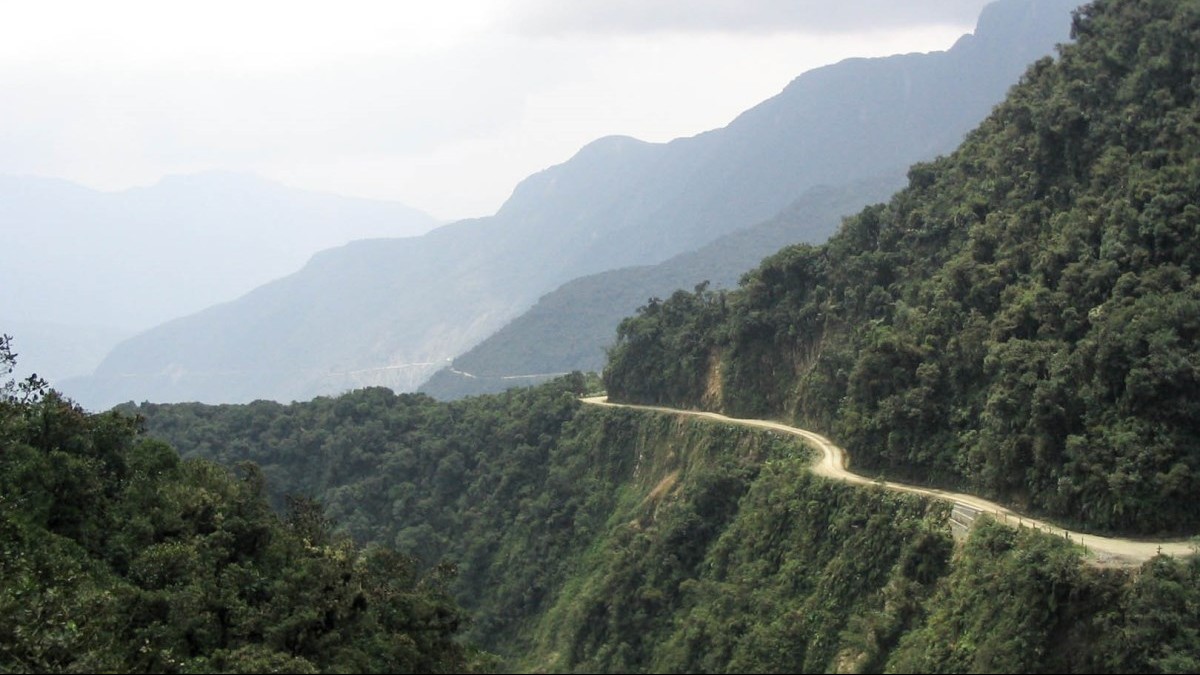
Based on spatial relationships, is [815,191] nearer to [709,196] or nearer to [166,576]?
[709,196]

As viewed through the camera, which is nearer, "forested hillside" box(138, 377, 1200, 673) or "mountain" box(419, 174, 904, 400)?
"forested hillside" box(138, 377, 1200, 673)

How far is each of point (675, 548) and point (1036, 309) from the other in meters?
12.4

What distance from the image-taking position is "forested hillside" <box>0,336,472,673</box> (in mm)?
16719

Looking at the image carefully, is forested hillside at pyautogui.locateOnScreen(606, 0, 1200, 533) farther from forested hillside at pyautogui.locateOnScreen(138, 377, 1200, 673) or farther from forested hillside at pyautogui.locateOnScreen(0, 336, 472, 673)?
forested hillside at pyautogui.locateOnScreen(0, 336, 472, 673)

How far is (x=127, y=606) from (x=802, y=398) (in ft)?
84.6

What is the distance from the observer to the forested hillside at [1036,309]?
80.2ft

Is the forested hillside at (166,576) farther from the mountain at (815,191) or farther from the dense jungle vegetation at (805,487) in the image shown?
the mountain at (815,191)

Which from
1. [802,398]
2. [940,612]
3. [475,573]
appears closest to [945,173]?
[802,398]

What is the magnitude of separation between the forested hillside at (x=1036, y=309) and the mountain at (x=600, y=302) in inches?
2378

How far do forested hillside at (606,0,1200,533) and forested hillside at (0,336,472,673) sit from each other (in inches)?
575

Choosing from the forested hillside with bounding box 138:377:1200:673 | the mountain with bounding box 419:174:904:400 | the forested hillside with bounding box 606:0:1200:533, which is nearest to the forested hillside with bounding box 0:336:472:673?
the forested hillside with bounding box 138:377:1200:673

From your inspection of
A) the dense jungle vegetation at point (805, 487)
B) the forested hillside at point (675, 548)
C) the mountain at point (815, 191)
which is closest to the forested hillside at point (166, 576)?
the dense jungle vegetation at point (805, 487)

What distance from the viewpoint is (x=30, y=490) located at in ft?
68.0

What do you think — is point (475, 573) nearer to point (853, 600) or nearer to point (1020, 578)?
point (853, 600)
